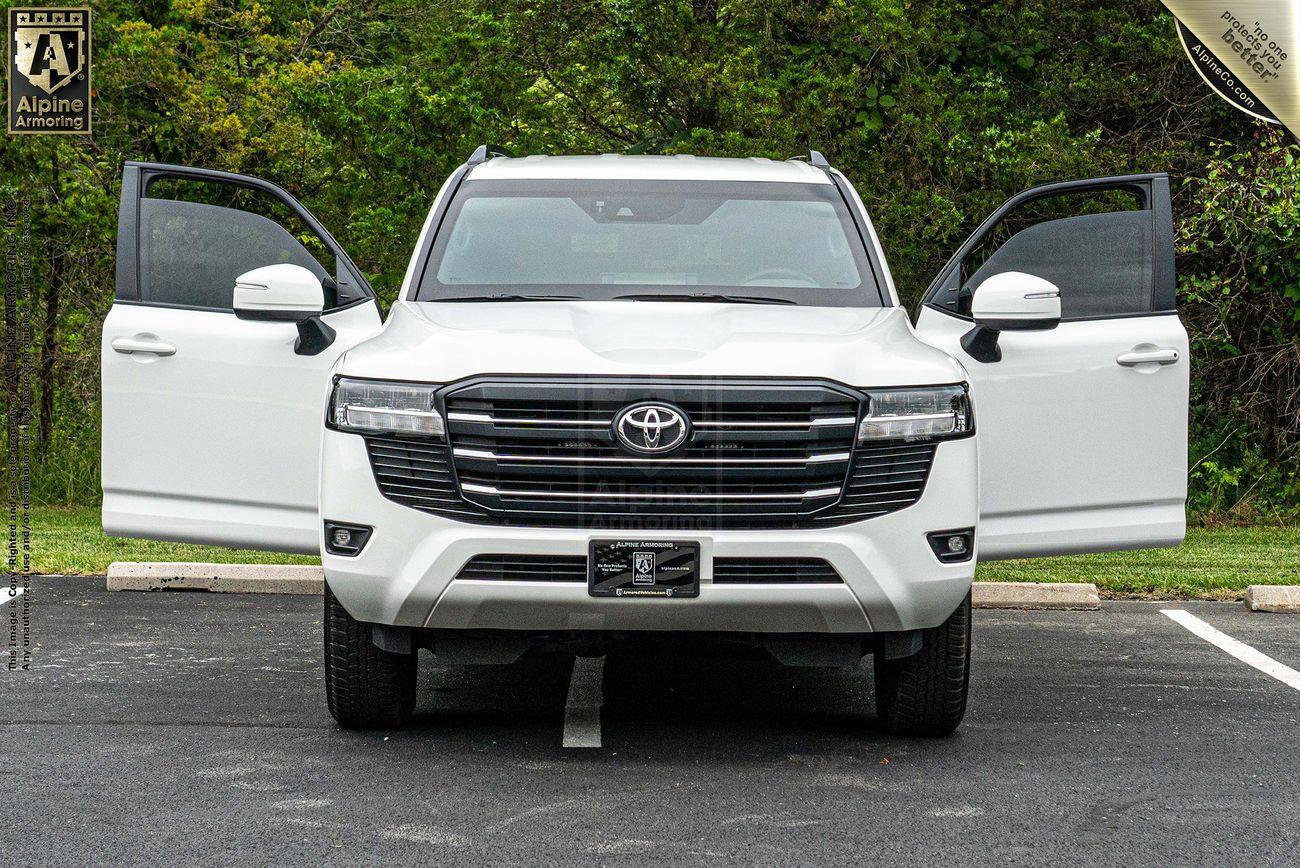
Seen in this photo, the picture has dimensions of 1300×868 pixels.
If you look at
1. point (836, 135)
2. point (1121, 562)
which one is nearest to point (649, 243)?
point (1121, 562)

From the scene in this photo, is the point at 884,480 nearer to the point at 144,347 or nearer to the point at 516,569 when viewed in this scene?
the point at 516,569

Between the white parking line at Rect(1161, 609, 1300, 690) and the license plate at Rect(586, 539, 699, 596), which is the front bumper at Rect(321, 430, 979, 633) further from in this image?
the white parking line at Rect(1161, 609, 1300, 690)

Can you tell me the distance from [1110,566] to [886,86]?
20.7 ft

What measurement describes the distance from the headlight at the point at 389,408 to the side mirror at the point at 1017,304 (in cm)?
206

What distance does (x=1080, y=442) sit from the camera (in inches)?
238

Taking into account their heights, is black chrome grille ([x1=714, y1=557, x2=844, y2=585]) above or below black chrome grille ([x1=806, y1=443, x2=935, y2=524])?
below

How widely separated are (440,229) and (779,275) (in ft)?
4.45

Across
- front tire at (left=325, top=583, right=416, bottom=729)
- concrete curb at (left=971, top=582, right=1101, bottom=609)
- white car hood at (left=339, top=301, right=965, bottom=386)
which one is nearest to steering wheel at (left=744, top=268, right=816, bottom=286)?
white car hood at (left=339, top=301, right=965, bottom=386)

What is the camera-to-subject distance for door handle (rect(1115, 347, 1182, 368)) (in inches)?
238

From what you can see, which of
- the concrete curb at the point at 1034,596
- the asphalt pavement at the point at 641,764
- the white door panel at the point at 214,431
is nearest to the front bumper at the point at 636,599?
the asphalt pavement at the point at 641,764

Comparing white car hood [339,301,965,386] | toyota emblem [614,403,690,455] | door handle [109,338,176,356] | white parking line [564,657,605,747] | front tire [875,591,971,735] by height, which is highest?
white car hood [339,301,965,386]

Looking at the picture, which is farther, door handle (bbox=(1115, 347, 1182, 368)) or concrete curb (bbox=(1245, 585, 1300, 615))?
concrete curb (bbox=(1245, 585, 1300, 615))

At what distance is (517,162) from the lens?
6930 millimetres

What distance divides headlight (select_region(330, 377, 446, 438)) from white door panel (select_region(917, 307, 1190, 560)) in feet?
7.17
